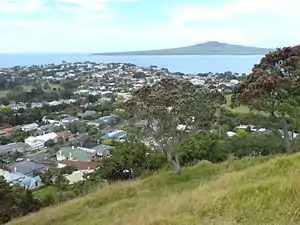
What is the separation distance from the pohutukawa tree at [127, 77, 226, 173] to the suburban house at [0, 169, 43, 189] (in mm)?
12361

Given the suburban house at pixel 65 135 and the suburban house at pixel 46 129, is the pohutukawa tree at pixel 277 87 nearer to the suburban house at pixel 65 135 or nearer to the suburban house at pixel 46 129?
the suburban house at pixel 65 135

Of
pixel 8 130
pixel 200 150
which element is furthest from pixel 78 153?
pixel 200 150

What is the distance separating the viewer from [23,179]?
22797 millimetres

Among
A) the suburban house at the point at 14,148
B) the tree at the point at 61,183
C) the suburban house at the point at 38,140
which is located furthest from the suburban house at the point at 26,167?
the tree at the point at 61,183

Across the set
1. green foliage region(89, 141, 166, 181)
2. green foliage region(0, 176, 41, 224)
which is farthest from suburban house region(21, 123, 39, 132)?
green foliage region(89, 141, 166, 181)

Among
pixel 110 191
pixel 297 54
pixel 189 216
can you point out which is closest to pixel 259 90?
pixel 297 54

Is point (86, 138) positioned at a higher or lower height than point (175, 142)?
lower

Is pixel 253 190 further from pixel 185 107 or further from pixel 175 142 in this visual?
pixel 175 142

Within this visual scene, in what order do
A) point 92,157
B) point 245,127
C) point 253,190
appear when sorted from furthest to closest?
1. point 92,157
2. point 245,127
3. point 253,190

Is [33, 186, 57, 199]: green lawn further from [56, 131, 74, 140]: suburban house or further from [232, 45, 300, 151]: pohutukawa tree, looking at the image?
[56, 131, 74, 140]: suburban house

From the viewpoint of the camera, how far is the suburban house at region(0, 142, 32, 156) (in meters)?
31.8

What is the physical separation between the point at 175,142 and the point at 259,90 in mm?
1850

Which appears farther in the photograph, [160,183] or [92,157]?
[92,157]

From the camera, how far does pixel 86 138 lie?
35125 mm
